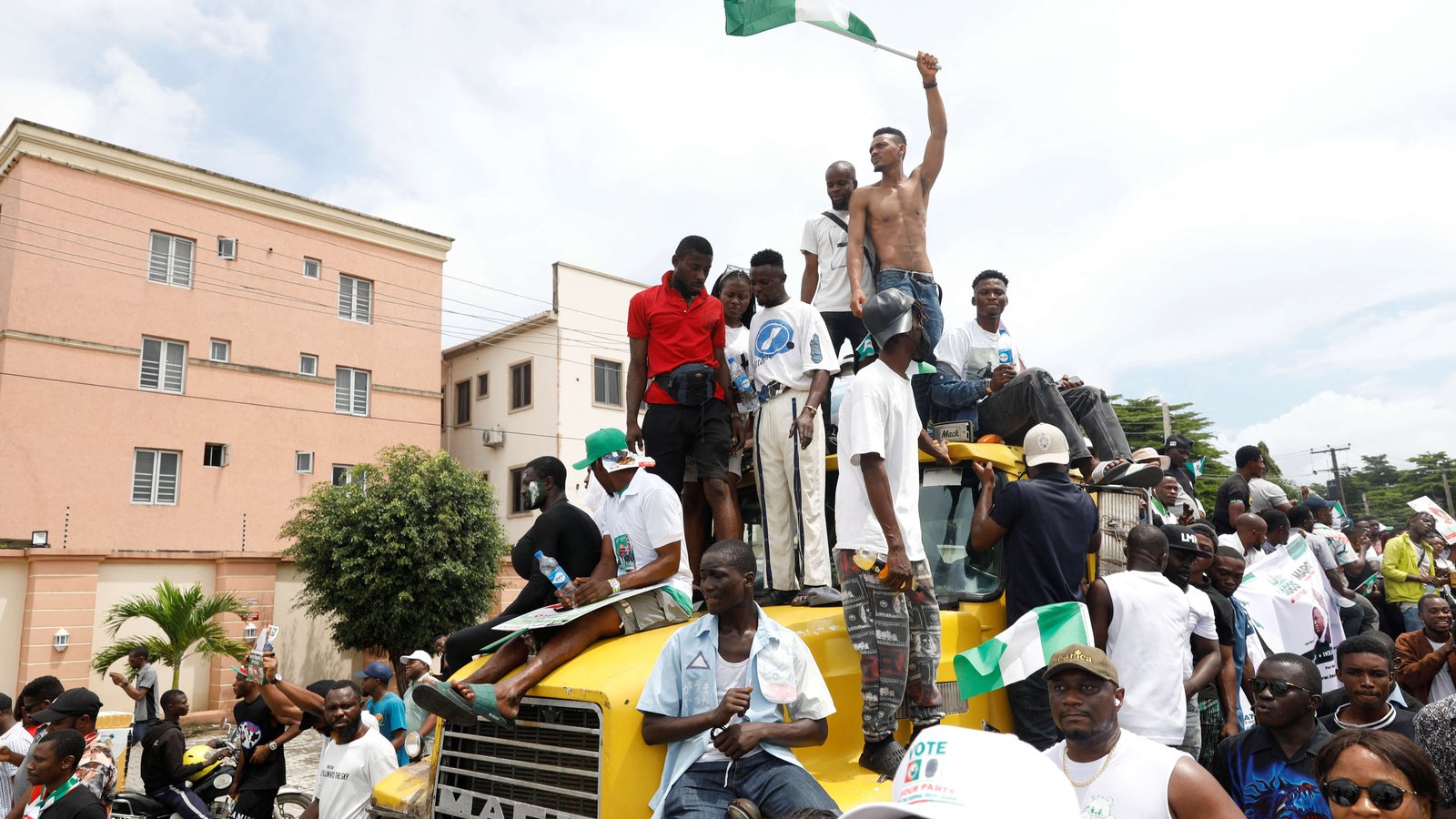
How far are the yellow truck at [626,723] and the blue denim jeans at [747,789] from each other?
20cm

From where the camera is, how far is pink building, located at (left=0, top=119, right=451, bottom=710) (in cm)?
2059

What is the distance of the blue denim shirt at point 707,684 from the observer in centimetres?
372

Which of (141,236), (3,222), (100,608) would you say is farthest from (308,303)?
(100,608)

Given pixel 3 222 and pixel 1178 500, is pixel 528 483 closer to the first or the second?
pixel 1178 500

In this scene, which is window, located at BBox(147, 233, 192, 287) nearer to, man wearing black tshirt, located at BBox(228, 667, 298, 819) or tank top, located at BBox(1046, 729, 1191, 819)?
man wearing black tshirt, located at BBox(228, 667, 298, 819)

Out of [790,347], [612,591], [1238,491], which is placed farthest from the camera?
[1238,491]

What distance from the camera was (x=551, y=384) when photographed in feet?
94.3

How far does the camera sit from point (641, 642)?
14.4ft

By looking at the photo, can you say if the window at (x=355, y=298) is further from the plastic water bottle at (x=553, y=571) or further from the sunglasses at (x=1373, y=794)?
the sunglasses at (x=1373, y=794)

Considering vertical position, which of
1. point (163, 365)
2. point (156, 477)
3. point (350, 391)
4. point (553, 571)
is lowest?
point (553, 571)

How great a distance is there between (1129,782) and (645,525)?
257cm

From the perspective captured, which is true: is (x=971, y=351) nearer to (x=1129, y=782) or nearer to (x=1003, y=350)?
(x=1003, y=350)

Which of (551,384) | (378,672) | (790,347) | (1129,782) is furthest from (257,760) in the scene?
(551,384)

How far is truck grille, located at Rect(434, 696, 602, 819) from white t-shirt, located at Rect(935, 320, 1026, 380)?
389 centimetres
